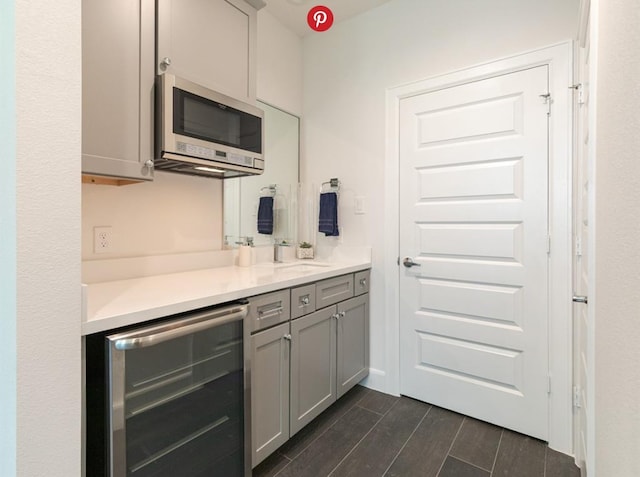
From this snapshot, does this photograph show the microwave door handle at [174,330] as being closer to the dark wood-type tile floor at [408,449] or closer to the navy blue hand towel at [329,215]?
the dark wood-type tile floor at [408,449]

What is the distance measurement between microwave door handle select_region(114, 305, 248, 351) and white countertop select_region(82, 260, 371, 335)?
4cm

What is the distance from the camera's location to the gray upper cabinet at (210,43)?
150cm

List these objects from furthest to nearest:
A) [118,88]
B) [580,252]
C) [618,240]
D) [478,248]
A: [478,248], [580,252], [118,88], [618,240]

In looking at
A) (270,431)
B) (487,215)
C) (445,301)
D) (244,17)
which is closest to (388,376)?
(445,301)

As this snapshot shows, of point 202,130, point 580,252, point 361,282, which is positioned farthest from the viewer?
point 361,282

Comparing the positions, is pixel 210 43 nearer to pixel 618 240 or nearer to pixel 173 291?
pixel 173 291

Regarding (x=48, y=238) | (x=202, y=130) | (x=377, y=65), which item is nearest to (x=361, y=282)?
(x=202, y=130)

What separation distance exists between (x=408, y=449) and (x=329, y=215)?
1574 millimetres

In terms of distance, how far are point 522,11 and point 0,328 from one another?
2736mm

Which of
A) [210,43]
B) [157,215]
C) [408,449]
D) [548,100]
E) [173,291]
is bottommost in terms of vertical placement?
[408,449]

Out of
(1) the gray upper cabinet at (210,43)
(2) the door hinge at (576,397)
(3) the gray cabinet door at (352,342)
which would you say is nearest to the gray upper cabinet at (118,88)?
(1) the gray upper cabinet at (210,43)

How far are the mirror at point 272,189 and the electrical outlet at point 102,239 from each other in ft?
2.33

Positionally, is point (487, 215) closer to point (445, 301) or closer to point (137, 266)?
point (445, 301)

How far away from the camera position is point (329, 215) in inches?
103
